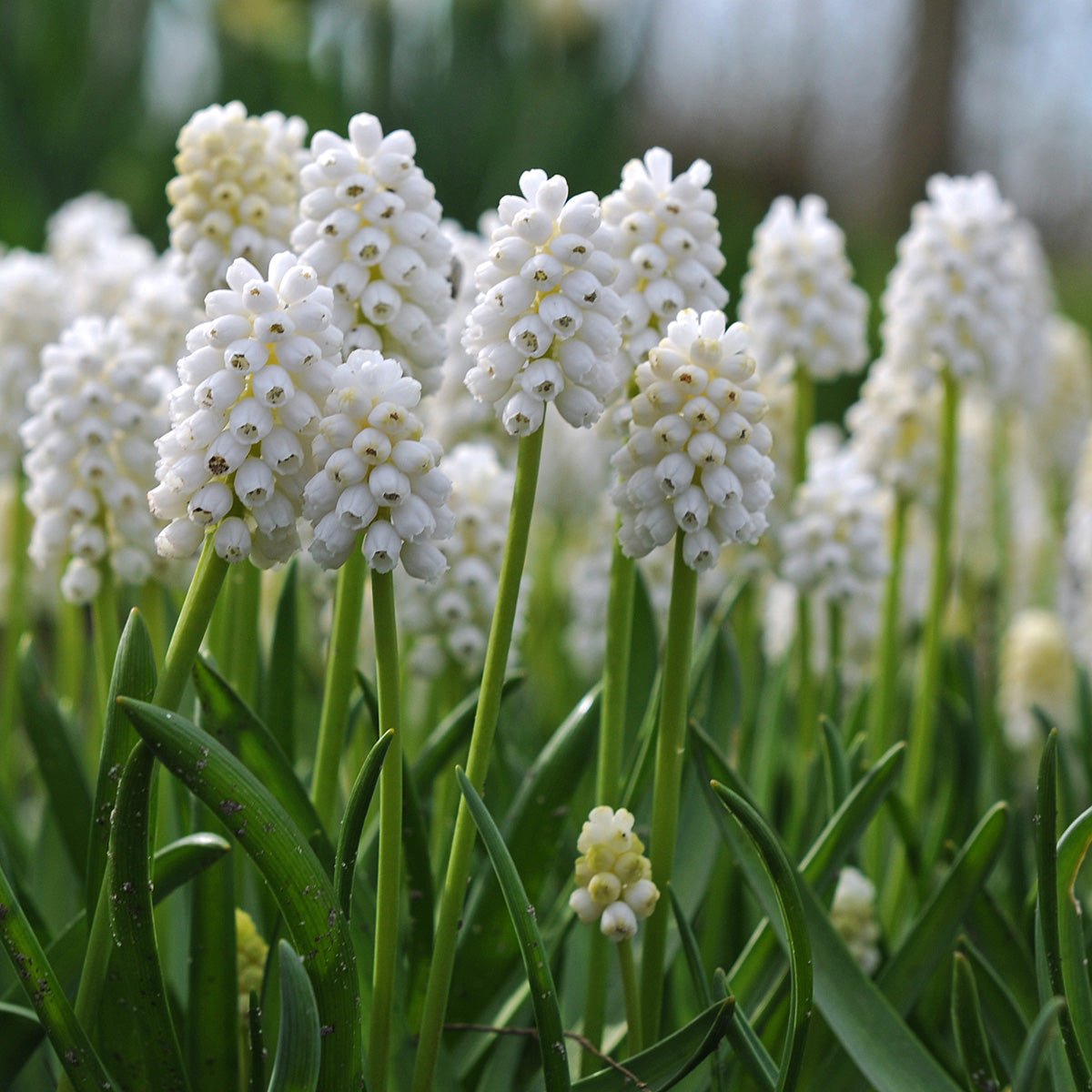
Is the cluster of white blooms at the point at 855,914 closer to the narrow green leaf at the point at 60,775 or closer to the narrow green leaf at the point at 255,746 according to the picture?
the narrow green leaf at the point at 255,746

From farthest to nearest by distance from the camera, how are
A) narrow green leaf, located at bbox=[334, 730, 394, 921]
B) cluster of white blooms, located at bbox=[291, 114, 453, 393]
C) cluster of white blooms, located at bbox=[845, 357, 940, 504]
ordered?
cluster of white blooms, located at bbox=[845, 357, 940, 504]
cluster of white blooms, located at bbox=[291, 114, 453, 393]
narrow green leaf, located at bbox=[334, 730, 394, 921]

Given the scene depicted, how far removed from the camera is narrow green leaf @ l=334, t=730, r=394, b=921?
4.07ft

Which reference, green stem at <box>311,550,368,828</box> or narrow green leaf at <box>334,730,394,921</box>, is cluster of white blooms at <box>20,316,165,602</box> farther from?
narrow green leaf at <box>334,730,394,921</box>

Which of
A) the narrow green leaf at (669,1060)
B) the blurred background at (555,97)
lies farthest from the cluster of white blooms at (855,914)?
the blurred background at (555,97)

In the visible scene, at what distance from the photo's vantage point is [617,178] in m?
8.72

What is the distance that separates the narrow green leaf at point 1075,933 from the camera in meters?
1.38

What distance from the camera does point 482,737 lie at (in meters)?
1.36

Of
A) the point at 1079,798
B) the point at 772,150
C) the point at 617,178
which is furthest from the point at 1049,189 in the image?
the point at 1079,798

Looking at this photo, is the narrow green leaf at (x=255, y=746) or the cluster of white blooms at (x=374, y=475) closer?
the cluster of white blooms at (x=374, y=475)

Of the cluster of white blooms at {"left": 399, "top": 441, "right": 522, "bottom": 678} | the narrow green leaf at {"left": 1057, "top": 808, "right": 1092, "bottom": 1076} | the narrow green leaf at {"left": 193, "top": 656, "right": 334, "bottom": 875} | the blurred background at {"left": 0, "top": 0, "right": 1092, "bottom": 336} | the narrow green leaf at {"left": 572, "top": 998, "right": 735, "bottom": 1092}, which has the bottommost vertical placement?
the narrow green leaf at {"left": 572, "top": 998, "right": 735, "bottom": 1092}

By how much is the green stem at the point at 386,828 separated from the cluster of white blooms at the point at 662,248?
0.53 m

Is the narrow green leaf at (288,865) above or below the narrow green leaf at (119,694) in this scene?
below

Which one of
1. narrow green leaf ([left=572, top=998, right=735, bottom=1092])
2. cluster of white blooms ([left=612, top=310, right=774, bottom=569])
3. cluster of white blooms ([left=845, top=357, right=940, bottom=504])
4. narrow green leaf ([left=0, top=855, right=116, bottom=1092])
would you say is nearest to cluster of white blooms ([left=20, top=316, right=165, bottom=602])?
narrow green leaf ([left=0, top=855, right=116, bottom=1092])

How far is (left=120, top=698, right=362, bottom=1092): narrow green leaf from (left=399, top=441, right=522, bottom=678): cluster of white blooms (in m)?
0.89
